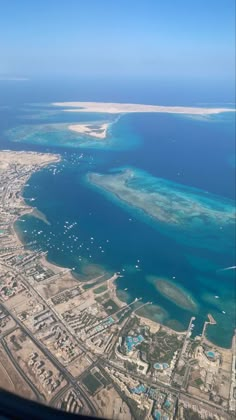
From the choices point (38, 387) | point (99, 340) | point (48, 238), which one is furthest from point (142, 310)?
point (48, 238)

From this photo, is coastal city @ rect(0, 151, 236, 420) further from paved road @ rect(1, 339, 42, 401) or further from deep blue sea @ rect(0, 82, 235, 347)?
deep blue sea @ rect(0, 82, 235, 347)

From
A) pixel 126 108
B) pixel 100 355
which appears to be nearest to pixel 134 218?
pixel 100 355

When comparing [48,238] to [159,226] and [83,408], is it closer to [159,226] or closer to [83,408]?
[159,226]

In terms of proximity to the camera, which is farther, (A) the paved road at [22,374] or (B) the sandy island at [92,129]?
(B) the sandy island at [92,129]

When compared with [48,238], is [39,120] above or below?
above

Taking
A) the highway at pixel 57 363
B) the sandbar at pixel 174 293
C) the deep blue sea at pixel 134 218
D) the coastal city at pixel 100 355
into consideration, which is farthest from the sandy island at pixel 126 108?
the highway at pixel 57 363

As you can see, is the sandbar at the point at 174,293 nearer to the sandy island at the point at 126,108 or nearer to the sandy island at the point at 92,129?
the sandy island at the point at 92,129
